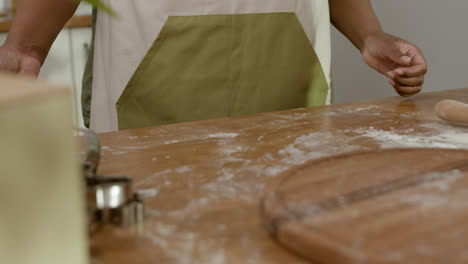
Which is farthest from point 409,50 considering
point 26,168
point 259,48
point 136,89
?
point 26,168

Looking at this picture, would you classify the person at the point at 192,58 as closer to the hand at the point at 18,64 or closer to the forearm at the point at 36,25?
the forearm at the point at 36,25

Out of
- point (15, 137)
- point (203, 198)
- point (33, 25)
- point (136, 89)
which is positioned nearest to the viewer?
point (15, 137)

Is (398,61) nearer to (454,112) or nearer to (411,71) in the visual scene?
(411,71)

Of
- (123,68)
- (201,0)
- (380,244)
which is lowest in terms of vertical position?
(380,244)

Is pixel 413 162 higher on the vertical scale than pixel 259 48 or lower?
lower

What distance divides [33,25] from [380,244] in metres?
0.77

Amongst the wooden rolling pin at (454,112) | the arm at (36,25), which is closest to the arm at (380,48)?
the wooden rolling pin at (454,112)

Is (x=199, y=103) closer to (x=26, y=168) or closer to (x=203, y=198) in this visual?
(x=203, y=198)

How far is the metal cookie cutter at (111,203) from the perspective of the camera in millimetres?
339

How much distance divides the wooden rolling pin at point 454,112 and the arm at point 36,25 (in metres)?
0.66

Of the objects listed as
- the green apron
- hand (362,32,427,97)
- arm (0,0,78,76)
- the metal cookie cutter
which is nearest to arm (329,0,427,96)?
hand (362,32,427,97)

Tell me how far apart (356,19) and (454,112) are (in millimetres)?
576

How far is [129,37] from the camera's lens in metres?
0.96

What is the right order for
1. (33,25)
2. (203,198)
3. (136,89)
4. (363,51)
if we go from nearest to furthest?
(203,198) < (33,25) < (136,89) < (363,51)
